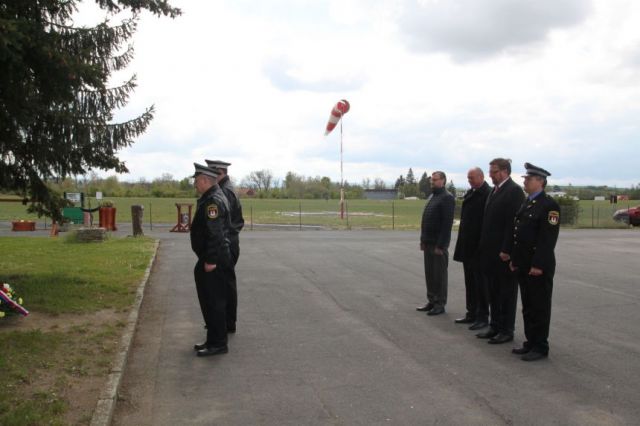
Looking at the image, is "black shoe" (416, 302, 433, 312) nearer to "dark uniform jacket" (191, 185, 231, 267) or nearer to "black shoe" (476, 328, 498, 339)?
"black shoe" (476, 328, 498, 339)

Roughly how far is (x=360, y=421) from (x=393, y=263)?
30.8ft

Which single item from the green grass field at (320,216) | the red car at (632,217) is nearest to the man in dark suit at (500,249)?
the green grass field at (320,216)

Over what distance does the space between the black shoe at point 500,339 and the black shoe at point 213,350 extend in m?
2.94

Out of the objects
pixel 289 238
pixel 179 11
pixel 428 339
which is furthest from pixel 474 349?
pixel 289 238

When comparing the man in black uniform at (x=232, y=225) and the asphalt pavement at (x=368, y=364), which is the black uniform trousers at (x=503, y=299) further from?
the man in black uniform at (x=232, y=225)

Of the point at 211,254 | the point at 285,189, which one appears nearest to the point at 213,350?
the point at 211,254

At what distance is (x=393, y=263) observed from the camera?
13430 mm

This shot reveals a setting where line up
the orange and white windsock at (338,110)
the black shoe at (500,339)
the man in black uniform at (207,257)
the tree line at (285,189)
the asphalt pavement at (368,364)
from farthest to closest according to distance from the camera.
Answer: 1. the tree line at (285,189)
2. the orange and white windsock at (338,110)
3. the black shoe at (500,339)
4. the man in black uniform at (207,257)
5. the asphalt pavement at (368,364)

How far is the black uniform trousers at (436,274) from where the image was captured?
7734mm

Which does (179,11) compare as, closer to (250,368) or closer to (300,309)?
(300,309)

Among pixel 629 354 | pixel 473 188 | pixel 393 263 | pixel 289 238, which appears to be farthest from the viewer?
pixel 289 238

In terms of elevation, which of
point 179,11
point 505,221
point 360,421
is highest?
point 179,11

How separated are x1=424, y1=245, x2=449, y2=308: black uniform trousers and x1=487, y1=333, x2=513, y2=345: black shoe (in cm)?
151

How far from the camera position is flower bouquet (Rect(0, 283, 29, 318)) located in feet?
21.5
